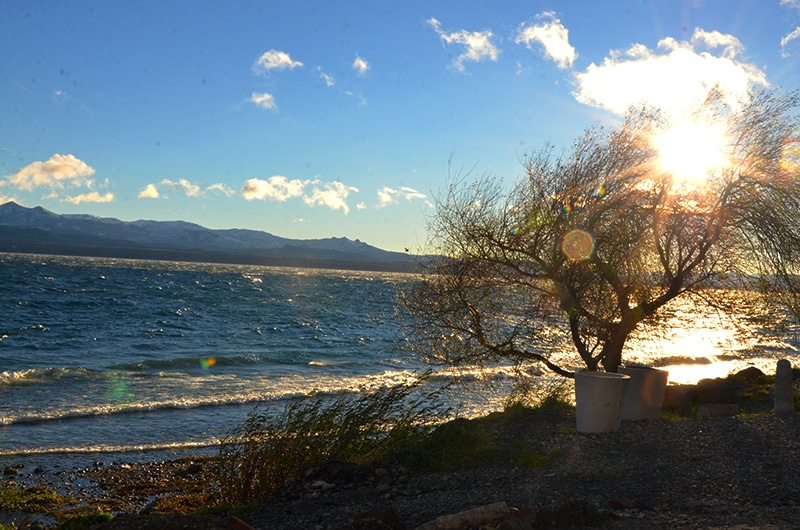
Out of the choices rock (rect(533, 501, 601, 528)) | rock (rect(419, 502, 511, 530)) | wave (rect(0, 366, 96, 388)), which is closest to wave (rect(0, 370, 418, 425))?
wave (rect(0, 366, 96, 388))

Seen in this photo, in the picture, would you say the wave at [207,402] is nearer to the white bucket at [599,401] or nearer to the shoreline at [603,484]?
the shoreline at [603,484]

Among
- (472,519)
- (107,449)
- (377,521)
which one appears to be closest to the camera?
(472,519)

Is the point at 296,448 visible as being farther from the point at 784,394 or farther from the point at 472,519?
the point at 784,394

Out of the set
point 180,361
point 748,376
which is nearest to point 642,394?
point 748,376

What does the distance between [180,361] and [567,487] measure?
81.0 ft

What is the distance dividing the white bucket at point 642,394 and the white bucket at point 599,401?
1.31m

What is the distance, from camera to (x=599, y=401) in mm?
11141

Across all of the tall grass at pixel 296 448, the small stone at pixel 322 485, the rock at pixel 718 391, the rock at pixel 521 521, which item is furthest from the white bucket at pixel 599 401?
the rock at pixel 718 391

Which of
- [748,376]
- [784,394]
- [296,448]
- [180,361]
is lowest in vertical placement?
[180,361]

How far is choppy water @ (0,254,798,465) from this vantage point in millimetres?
16641

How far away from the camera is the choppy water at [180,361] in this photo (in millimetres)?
16641

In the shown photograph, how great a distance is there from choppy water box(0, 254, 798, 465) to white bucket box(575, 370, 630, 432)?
3105mm

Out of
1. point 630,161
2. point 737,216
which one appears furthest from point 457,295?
point 737,216

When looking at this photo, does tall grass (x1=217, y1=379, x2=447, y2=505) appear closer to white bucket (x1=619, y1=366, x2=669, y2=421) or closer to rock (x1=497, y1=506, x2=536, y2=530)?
white bucket (x1=619, y1=366, x2=669, y2=421)
